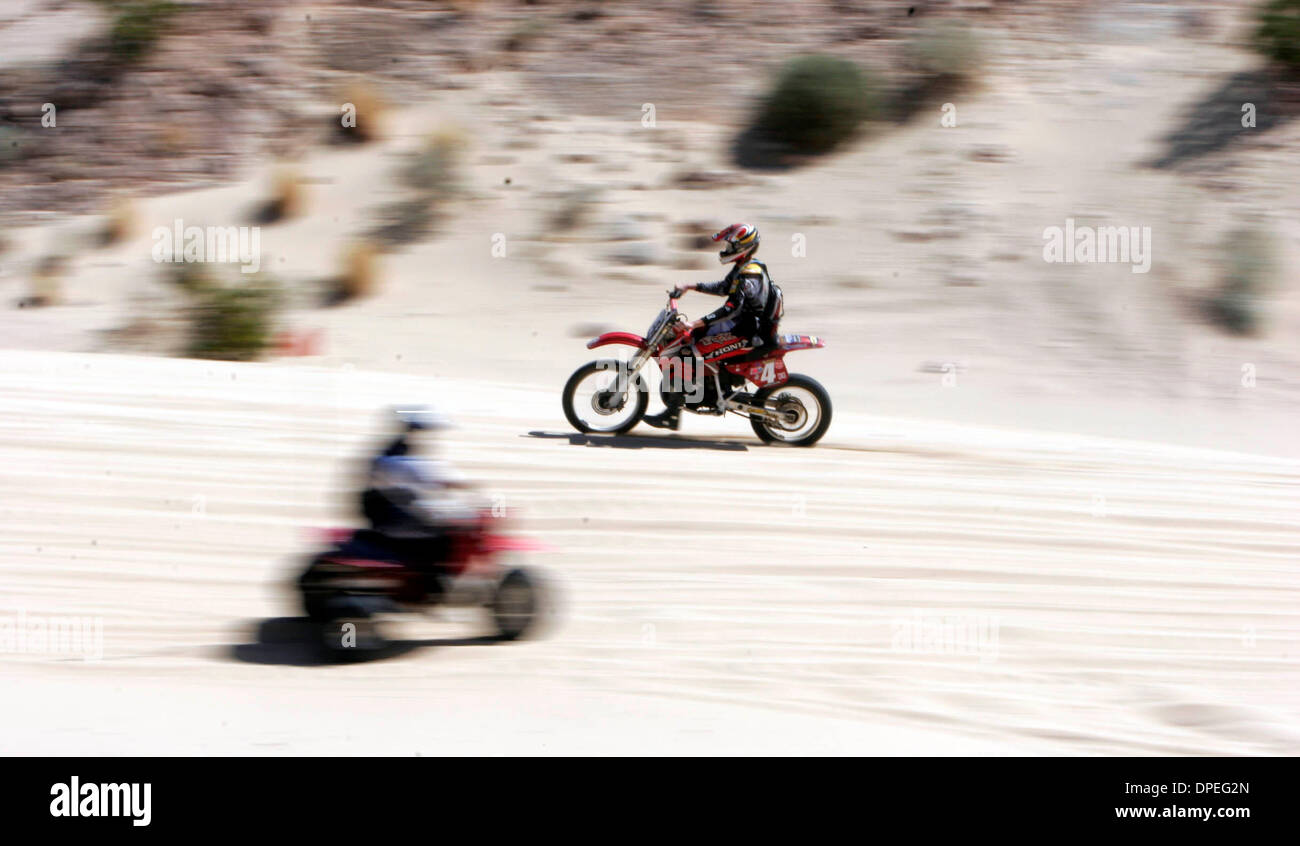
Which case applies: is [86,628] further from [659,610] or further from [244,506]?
[659,610]

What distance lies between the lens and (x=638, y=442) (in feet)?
33.4

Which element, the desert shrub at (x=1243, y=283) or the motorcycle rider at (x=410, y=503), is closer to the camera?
the motorcycle rider at (x=410, y=503)

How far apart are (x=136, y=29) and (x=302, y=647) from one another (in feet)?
68.6

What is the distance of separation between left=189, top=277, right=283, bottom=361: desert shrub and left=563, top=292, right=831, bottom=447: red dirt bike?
6.65 m

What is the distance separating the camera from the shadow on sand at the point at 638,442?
9953 mm

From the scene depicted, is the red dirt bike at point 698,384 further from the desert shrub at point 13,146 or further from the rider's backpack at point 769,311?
the desert shrub at point 13,146

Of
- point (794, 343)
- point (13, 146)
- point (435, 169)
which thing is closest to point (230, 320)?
point (435, 169)

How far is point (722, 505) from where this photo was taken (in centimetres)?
858

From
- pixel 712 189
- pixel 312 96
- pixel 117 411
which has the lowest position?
pixel 117 411

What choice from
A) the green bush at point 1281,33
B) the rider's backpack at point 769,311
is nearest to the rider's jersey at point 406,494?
the rider's backpack at point 769,311

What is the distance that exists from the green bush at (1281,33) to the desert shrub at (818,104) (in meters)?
5.69
